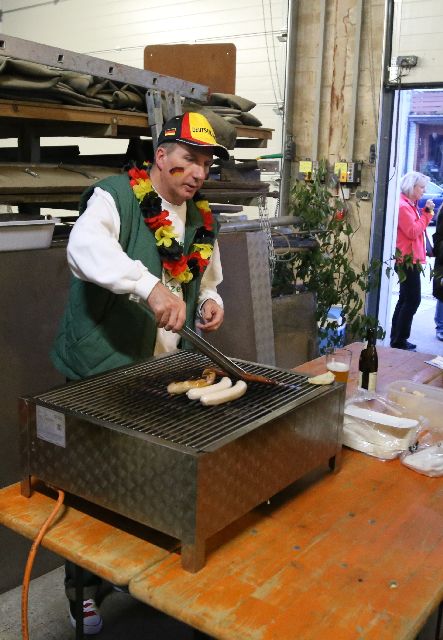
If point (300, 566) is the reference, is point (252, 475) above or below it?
above

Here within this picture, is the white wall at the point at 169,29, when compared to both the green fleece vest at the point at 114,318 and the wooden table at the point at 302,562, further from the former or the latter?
the wooden table at the point at 302,562

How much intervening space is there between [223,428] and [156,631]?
55.4 inches

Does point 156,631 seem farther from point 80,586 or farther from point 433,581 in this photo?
point 433,581

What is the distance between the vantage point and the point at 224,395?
4.96ft

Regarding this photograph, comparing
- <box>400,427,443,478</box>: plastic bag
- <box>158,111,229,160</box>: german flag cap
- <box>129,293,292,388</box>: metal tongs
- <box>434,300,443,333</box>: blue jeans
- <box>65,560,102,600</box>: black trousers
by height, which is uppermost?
<box>158,111,229,160</box>: german flag cap

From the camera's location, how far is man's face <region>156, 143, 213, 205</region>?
198 cm

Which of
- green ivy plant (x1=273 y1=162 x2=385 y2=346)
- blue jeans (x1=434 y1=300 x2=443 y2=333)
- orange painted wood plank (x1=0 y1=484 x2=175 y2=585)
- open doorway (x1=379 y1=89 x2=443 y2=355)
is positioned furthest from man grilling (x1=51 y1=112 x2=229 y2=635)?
blue jeans (x1=434 y1=300 x2=443 y2=333)

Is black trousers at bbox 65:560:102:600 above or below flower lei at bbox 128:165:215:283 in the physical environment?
below

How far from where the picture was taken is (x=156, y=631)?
7.87 ft

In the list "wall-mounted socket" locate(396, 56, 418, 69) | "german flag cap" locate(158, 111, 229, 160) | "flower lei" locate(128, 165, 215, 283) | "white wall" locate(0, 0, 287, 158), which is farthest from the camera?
"white wall" locate(0, 0, 287, 158)

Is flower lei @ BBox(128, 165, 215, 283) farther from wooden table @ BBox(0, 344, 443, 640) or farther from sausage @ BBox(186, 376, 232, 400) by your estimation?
wooden table @ BBox(0, 344, 443, 640)

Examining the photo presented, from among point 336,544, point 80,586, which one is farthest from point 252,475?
point 80,586

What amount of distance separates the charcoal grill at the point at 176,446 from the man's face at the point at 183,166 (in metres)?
0.66

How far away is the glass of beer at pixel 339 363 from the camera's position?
2.38 metres
